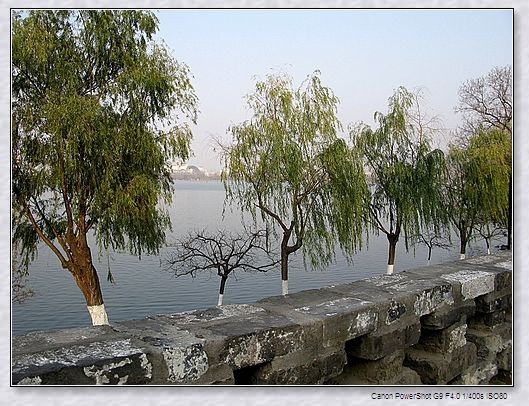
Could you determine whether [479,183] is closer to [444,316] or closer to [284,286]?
[284,286]

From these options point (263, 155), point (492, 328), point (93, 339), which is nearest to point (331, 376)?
point (93, 339)

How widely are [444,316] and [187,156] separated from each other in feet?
6.60

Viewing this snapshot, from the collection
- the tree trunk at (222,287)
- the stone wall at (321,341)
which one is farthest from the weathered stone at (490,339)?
the tree trunk at (222,287)

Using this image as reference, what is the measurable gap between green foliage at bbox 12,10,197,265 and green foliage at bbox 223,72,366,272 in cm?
50

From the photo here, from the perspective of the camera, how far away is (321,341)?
5.16 ft

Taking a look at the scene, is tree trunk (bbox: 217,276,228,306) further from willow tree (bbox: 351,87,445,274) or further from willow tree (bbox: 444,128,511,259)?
willow tree (bbox: 444,128,511,259)

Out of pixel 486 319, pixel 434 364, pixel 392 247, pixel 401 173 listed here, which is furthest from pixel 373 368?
pixel 401 173

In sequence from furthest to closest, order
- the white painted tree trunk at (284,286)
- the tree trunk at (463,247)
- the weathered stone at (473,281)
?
the tree trunk at (463,247), the white painted tree trunk at (284,286), the weathered stone at (473,281)

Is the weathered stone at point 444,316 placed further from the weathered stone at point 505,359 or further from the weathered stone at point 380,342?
the weathered stone at point 505,359

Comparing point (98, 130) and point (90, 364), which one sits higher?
point (98, 130)

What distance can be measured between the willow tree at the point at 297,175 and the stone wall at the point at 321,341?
1.66 metres

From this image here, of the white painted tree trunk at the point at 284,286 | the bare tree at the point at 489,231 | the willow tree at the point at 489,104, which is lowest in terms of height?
the white painted tree trunk at the point at 284,286

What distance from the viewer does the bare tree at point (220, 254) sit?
3535 mm

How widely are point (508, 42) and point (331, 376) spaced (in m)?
1.55
